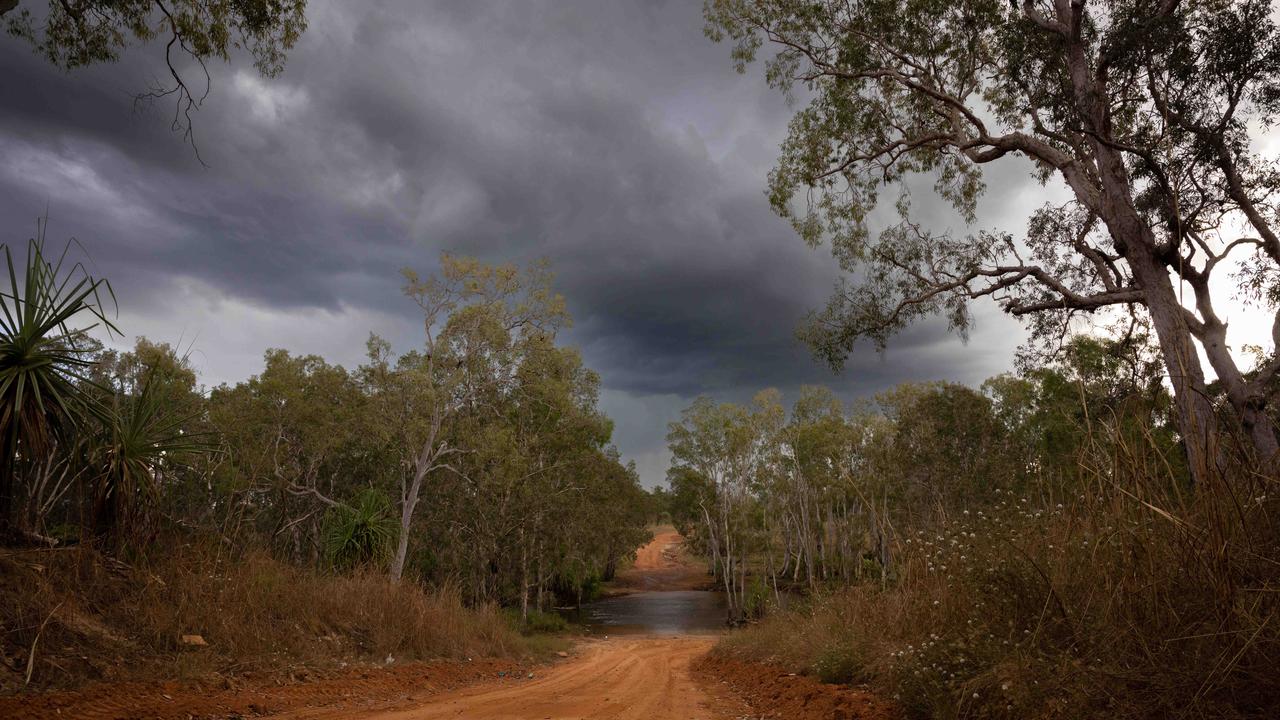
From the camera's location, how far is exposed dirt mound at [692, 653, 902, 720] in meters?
6.14

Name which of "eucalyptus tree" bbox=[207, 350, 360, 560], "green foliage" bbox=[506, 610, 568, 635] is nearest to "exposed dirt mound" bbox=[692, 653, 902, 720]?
"green foliage" bbox=[506, 610, 568, 635]

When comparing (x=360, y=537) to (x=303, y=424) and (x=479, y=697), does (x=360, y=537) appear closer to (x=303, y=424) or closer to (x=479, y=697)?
(x=479, y=697)

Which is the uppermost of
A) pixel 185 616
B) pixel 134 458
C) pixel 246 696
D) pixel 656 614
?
pixel 134 458

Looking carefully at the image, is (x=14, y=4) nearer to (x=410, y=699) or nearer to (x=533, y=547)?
(x=410, y=699)

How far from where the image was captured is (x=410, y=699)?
845 centimetres

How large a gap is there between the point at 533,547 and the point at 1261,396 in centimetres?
2720

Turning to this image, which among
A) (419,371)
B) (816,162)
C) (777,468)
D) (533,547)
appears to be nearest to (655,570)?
(777,468)

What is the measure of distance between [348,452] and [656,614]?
21.5 m

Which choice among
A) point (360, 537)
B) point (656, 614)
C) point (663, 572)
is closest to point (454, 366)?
point (360, 537)

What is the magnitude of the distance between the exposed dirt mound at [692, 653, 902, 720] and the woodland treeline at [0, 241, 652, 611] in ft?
22.3

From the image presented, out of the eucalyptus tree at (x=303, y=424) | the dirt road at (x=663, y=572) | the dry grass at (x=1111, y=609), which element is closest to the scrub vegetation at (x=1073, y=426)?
the dry grass at (x=1111, y=609)

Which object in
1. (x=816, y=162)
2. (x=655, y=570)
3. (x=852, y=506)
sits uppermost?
(x=816, y=162)

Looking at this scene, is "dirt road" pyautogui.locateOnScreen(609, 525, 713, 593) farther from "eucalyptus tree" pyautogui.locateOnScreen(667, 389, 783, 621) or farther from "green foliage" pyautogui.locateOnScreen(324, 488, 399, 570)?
"green foliage" pyautogui.locateOnScreen(324, 488, 399, 570)

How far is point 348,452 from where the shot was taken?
3447cm
